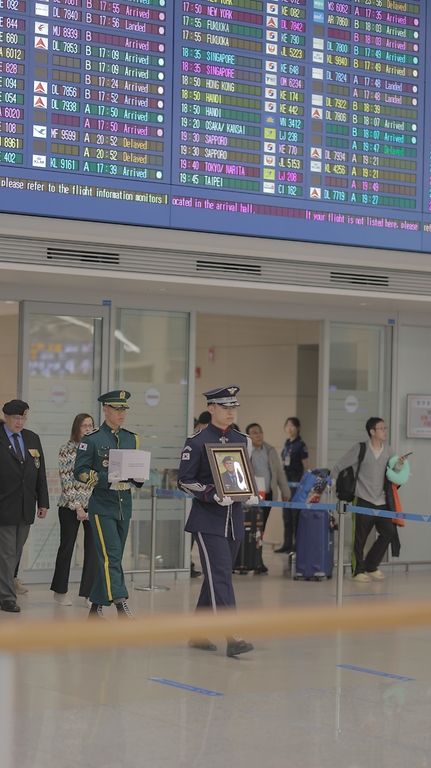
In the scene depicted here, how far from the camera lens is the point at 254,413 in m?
16.8

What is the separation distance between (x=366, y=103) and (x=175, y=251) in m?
2.46

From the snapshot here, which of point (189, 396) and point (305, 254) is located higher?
point (305, 254)

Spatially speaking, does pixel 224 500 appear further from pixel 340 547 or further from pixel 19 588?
pixel 19 588

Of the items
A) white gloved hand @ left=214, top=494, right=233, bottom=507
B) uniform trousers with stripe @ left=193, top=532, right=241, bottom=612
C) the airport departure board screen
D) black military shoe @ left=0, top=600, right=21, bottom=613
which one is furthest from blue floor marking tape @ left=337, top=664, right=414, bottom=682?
the airport departure board screen

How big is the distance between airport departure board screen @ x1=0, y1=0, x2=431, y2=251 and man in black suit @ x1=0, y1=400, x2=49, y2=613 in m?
1.84

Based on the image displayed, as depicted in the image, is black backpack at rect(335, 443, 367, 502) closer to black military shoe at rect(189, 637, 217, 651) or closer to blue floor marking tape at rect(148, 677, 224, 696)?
black military shoe at rect(189, 637, 217, 651)

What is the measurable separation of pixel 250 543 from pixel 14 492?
3468 millimetres

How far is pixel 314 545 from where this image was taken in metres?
11.0

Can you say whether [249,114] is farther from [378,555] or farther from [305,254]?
[378,555]

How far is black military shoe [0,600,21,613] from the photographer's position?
8500mm

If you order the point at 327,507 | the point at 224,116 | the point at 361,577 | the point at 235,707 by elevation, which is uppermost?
the point at 224,116

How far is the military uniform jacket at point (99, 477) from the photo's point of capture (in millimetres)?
7852

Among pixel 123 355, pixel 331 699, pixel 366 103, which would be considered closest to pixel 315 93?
pixel 366 103

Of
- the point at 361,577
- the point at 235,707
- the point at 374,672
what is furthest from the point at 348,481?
the point at 235,707
